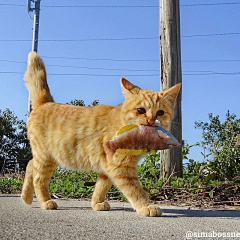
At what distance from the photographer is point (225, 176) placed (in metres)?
4.61

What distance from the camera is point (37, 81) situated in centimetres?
384

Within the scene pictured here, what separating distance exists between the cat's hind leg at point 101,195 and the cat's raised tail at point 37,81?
3.57 ft

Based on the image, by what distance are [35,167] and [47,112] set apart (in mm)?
557

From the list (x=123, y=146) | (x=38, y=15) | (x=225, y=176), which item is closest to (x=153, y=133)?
(x=123, y=146)

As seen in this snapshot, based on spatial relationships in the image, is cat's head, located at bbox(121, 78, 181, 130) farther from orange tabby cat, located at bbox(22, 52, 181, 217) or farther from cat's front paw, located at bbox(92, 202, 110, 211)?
cat's front paw, located at bbox(92, 202, 110, 211)

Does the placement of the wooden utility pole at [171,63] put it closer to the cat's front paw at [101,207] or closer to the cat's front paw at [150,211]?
the cat's front paw at [101,207]

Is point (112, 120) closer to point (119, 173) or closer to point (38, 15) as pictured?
point (119, 173)

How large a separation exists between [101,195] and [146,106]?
100 centimetres

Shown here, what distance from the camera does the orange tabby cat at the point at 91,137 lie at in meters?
2.89

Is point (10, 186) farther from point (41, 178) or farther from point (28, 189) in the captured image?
point (41, 178)

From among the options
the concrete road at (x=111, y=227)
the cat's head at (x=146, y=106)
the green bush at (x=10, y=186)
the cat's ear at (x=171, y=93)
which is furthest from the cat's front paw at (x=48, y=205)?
the green bush at (x=10, y=186)

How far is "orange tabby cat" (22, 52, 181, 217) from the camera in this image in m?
2.89

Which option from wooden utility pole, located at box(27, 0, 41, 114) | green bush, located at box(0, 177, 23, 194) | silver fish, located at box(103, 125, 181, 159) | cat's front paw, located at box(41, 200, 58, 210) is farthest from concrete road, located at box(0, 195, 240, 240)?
wooden utility pole, located at box(27, 0, 41, 114)

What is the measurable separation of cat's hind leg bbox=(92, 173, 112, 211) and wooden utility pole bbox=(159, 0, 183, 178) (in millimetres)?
1644
